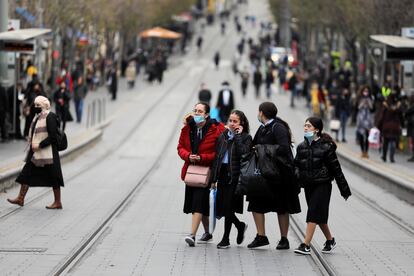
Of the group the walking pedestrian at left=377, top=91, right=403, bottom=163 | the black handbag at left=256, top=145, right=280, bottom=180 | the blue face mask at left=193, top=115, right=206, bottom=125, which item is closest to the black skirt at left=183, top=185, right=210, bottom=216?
the blue face mask at left=193, top=115, right=206, bottom=125

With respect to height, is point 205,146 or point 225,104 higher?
point 205,146

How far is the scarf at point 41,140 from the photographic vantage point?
1759cm

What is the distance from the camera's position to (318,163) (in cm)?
1359

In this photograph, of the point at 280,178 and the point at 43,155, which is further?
the point at 43,155

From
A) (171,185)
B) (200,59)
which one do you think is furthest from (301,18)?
(171,185)

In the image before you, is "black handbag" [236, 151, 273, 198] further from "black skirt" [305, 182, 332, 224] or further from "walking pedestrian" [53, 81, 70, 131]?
"walking pedestrian" [53, 81, 70, 131]

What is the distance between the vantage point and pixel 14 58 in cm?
3131

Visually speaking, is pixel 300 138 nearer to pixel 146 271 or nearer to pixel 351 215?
pixel 351 215

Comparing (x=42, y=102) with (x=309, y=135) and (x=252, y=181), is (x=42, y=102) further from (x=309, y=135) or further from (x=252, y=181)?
(x=309, y=135)

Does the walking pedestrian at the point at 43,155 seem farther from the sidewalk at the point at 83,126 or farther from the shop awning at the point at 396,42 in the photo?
the shop awning at the point at 396,42

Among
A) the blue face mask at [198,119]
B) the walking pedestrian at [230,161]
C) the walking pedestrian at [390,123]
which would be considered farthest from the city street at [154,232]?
the blue face mask at [198,119]

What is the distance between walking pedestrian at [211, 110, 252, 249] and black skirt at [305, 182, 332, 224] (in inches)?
33.5

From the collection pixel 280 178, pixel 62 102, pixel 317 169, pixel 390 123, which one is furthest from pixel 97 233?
pixel 62 102

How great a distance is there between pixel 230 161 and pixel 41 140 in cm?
459
